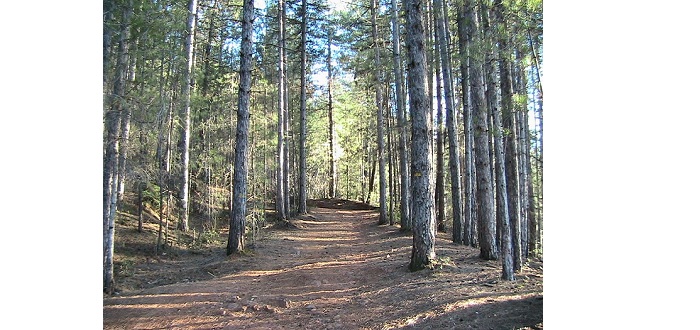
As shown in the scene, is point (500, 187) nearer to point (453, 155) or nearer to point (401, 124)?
point (453, 155)

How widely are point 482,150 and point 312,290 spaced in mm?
3590

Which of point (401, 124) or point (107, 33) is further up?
point (107, 33)

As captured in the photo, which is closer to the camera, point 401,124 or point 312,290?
point 312,290

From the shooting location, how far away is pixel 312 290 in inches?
223

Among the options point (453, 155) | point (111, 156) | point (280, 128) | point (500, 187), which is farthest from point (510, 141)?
point (280, 128)

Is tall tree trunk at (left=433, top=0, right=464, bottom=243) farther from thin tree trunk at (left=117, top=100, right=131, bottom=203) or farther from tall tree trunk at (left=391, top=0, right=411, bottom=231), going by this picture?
thin tree trunk at (left=117, top=100, right=131, bottom=203)

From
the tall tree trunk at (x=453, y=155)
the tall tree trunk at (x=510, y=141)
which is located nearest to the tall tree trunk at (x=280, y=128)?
the tall tree trunk at (x=453, y=155)

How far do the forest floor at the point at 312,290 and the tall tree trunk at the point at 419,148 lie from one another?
377 mm

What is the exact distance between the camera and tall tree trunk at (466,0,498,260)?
242 inches

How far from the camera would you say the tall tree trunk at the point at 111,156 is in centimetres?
507

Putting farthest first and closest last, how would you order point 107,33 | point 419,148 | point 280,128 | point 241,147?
point 280,128 < point 241,147 < point 419,148 < point 107,33

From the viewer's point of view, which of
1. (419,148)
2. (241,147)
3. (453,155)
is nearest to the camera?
(419,148)

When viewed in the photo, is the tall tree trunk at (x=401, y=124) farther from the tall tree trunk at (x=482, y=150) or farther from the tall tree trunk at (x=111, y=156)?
the tall tree trunk at (x=111, y=156)

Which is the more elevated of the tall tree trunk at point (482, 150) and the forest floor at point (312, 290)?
the tall tree trunk at point (482, 150)
